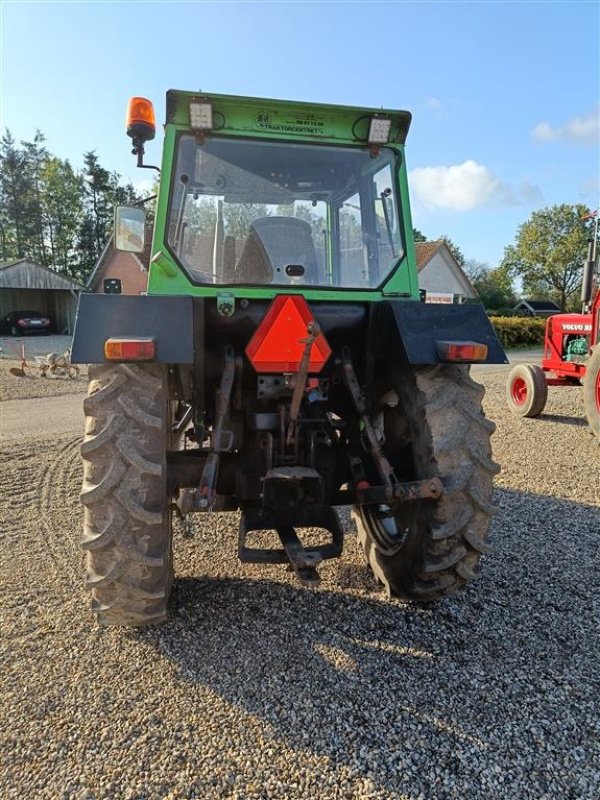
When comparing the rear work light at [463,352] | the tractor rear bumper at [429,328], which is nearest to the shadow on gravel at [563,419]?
the tractor rear bumper at [429,328]

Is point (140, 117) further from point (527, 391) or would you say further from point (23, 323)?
point (23, 323)

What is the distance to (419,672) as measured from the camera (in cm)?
268

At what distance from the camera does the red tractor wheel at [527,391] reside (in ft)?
29.3

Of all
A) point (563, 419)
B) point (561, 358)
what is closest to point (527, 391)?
point (563, 419)

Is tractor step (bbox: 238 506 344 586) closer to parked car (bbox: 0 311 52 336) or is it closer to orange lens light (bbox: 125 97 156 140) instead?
orange lens light (bbox: 125 97 156 140)

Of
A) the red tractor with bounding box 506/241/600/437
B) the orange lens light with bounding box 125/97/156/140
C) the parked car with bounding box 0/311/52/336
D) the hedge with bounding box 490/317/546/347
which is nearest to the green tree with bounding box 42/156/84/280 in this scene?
the parked car with bounding box 0/311/52/336

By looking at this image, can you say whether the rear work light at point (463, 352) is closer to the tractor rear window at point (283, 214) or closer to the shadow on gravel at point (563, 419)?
the tractor rear window at point (283, 214)

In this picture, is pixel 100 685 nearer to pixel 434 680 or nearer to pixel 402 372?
pixel 434 680

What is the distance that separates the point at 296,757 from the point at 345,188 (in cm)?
289

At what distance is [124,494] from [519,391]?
8117mm

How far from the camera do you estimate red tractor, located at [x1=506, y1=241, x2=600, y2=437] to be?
830 cm

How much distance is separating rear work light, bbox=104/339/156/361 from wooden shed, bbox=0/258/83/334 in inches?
1361

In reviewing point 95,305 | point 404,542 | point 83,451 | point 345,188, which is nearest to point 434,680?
point 404,542

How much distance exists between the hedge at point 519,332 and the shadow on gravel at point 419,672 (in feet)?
90.5
